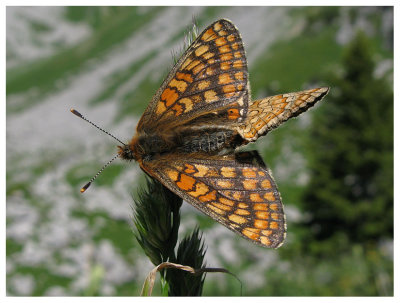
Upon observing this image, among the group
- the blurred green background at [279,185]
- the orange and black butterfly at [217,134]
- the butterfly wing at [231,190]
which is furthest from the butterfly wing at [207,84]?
the butterfly wing at [231,190]

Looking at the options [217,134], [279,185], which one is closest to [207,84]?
[217,134]

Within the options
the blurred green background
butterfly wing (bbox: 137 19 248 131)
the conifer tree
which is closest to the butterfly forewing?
butterfly wing (bbox: 137 19 248 131)

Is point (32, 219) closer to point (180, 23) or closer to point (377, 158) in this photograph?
point (377, 158)

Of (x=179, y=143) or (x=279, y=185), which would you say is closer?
(x=179, y=143)

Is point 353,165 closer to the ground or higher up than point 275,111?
closer to the ground

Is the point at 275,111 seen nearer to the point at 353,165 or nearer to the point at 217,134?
the point at 217,134

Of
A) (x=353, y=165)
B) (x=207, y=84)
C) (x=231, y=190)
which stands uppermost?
(x=207, y=84)
